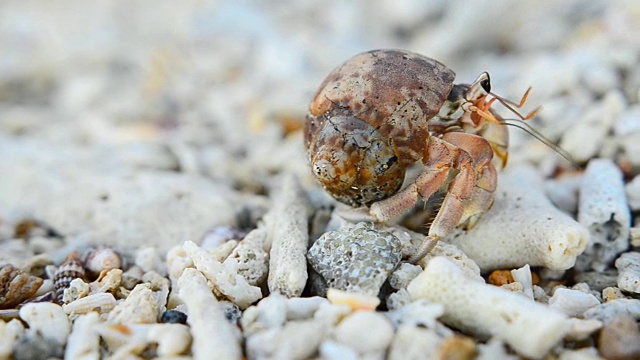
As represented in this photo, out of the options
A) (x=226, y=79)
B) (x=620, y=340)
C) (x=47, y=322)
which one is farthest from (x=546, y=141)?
(x=226, y=79)

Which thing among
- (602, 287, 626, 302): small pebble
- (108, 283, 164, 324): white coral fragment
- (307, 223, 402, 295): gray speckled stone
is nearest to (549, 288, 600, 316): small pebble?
(602, 287, 626, 302): small pebble

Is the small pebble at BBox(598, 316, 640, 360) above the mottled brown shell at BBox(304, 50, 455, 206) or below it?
below

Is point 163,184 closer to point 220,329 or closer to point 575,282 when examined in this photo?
point 220,329

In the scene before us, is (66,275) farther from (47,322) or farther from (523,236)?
(523,236)

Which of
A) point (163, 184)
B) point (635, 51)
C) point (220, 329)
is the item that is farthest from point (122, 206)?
point (635, 51)

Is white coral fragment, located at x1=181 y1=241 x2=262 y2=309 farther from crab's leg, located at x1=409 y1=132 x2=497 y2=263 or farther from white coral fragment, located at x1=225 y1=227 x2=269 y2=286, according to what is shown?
crab's leg, located at x1=409 y1=132 x2=497 y2=263

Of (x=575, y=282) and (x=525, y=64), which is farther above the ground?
(x=525, y=64)
